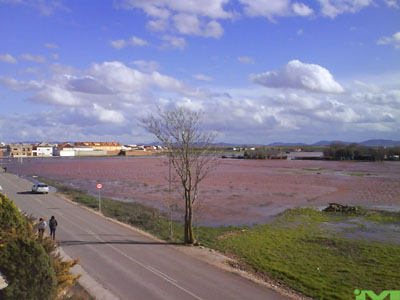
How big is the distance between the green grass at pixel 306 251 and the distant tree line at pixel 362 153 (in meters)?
117

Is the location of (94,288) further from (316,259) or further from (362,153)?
(362,153)

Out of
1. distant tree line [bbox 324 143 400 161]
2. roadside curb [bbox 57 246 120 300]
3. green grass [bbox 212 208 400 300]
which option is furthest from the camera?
distant tree line [bbox 324 143 400 161]

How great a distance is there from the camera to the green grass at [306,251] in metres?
12.5

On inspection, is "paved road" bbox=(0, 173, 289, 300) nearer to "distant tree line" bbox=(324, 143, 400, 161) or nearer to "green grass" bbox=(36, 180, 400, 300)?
"green grass" bbox=(36, 180, 400, 300)

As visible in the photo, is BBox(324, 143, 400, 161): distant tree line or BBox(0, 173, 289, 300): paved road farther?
BBox(324, 143, 400, 161): distant tree line

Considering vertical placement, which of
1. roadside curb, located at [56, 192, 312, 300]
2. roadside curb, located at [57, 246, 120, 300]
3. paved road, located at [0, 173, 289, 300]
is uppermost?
roadside curb, located at [57, 246, 120, 300]

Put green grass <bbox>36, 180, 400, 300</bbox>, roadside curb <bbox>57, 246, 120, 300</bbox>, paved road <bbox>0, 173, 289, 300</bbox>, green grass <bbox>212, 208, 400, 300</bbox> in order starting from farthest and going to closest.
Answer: green grass <bbox>36, 180, 400, 300</bbox> < green grass <bbox>212, 208, 400, 300</bbox> < paved road <bbox>0, 173, 289, 300</bbox> < roadside curb <bbox>57, 246, 120, 300</bbox>

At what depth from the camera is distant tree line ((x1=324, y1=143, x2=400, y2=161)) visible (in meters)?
132

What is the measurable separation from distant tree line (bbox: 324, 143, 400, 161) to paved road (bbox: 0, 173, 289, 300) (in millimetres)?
133015

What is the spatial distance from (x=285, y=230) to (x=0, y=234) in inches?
686

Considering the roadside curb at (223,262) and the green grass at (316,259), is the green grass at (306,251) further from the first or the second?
the roadside curb at (223,262)

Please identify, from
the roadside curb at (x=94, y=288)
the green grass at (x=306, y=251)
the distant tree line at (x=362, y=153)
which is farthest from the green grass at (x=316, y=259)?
the distant tree line at (x=362, y=153)

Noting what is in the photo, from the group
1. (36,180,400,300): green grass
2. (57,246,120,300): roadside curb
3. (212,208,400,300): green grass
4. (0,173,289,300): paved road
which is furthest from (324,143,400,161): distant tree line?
(57,246,120,300): roadside curb

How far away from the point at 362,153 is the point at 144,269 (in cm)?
14041
